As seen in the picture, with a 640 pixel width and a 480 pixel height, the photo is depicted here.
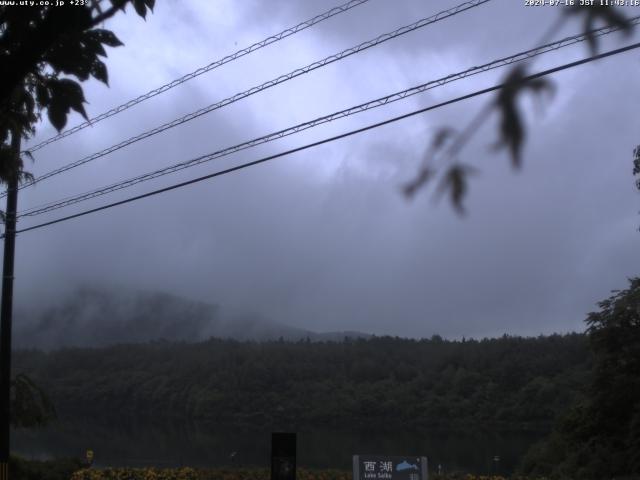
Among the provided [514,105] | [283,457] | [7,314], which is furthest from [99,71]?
[7,314]

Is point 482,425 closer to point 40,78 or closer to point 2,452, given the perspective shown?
point 2,452

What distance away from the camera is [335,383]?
67375 mm

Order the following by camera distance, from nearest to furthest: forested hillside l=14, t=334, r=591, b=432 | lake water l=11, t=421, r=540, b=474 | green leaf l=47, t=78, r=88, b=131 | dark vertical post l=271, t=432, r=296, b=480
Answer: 1. green leaf l=47, t=78, r=88, b=131
2. dark vertical post l=271, t=432, r=296, b=480
3. lake water l=11, t=421, r=540, b=474
4. forested hillside l=14, t=334, r=591, b=432

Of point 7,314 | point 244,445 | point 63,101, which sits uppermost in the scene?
point 7,314

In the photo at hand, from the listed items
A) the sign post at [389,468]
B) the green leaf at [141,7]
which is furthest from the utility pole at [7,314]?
the green leaf at [141,7]

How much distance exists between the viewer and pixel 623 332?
22.1m

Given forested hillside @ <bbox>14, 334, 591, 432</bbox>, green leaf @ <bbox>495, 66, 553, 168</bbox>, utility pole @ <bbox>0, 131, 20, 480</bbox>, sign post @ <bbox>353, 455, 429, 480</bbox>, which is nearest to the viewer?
green leaf @ <bbox>495, 66, 553, 168</bbox>

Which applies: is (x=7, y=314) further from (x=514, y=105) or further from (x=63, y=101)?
(x=514, y=105)

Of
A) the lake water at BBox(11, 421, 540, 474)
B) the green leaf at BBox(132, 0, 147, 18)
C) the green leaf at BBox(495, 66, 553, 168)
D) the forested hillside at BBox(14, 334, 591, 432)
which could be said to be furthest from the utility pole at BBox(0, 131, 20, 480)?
the forested hillside at BBox(14, 334, 591, 432)

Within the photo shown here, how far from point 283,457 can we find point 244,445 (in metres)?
31.2

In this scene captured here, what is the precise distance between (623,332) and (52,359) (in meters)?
69.4

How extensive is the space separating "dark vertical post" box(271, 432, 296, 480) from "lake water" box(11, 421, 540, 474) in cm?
1832

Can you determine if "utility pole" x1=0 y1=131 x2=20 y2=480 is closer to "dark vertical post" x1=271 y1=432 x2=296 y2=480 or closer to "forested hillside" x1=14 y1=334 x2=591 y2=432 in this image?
"dark vertical post" x1=271 y1=432 x2=296 y2=480

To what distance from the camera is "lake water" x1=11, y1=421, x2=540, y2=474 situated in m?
34.1
